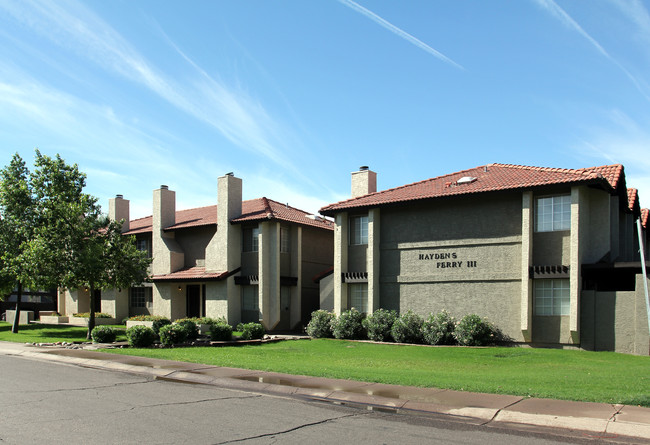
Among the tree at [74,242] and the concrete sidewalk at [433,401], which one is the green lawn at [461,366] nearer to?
the concrete sidewalk at [433,401]

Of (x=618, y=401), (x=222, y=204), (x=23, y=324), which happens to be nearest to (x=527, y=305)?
(x=618, y=401)

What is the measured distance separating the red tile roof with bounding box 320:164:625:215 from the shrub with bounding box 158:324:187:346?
8603mm

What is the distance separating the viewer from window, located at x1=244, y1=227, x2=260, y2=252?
31438mm

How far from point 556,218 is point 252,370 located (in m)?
13.1

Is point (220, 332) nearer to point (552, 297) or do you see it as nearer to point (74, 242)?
point (74, 242)

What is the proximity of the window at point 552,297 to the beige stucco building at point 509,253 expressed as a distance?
0.12 ft

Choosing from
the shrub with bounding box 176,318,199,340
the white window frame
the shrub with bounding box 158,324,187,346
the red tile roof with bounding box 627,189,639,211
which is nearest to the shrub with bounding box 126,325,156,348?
the shrub with bounding box 158,324,187,346

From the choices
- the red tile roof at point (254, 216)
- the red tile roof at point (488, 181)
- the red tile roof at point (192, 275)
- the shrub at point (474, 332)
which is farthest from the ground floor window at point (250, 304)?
the shrub at point (474, 332)

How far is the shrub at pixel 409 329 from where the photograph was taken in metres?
24.0

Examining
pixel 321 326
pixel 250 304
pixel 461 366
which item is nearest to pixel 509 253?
pixel 461 366

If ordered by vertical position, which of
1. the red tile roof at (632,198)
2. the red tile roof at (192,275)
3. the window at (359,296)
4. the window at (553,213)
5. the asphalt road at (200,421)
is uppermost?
the red tile roof at (632,198)

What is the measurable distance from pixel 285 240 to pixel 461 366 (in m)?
16.0

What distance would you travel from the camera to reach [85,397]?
37.3 ft

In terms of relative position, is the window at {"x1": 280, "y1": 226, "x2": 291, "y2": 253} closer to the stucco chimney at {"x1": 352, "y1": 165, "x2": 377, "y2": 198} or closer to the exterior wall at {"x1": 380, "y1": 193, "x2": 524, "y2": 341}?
the stucco chimney at {"x1": 352, "y1": 165, "x2": 377, "y2": 198}
